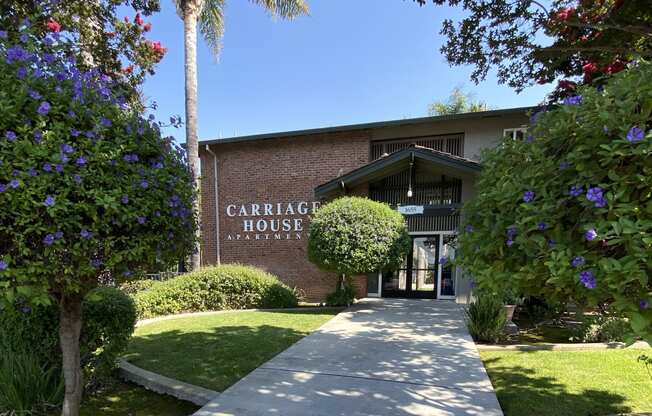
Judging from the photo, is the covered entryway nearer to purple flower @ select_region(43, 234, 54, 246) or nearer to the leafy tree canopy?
the leafy tree canopy

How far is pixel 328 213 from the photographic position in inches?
369

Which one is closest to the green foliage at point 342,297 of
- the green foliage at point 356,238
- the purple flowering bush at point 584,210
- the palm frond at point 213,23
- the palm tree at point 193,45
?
the green foliage at point 356,238

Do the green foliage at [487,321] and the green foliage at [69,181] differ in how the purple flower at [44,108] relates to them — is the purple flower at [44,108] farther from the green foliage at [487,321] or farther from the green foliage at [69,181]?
the green foliage at [487,321]

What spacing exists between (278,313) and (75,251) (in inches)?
282

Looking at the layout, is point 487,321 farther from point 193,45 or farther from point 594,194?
point 193,45

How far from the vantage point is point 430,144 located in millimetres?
11930

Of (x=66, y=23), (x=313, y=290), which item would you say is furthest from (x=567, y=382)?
(x=66, y=23)

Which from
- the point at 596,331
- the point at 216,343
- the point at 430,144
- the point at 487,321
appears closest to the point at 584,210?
the point at 487,321

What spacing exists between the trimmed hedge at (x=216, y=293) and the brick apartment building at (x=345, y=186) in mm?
3089

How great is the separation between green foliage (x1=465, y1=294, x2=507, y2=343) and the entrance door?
4.98m

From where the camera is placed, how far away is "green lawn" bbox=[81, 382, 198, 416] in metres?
3.53

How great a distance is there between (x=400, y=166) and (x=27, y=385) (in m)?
9.96

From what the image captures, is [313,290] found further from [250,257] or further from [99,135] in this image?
[99,135]

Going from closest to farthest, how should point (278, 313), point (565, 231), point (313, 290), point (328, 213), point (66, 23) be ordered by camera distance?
1. point (565, 231)
2. point (66, 23)
3. point (278, 313)
4. point (328, 213)
5. point (313, 290)
